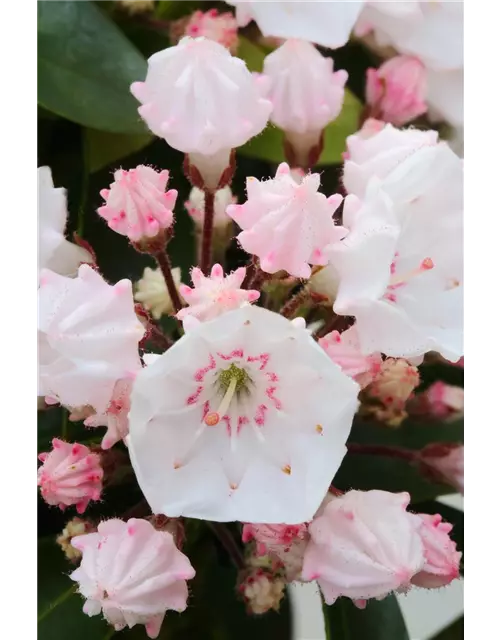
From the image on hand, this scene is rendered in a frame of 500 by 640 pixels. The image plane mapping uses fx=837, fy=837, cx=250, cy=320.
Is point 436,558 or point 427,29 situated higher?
point 427,29

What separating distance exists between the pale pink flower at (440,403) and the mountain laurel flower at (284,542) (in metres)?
0.32

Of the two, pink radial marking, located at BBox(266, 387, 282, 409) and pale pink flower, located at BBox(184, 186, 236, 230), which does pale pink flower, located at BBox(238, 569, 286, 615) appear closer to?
pink radial marking, located at BBox(266, 387, 282, 409)

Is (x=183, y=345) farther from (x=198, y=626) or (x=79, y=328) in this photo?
(x=198, y=626)

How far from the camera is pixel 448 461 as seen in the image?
3.00 ft

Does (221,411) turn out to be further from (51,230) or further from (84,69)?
(84,69)

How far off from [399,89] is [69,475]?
60 cm

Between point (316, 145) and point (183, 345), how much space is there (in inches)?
16.8

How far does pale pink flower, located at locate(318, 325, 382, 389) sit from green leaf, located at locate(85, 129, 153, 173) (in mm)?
380

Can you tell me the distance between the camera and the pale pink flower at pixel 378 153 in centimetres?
80

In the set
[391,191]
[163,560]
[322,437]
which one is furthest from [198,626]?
[391,191]

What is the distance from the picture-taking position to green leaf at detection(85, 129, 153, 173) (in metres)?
0.96

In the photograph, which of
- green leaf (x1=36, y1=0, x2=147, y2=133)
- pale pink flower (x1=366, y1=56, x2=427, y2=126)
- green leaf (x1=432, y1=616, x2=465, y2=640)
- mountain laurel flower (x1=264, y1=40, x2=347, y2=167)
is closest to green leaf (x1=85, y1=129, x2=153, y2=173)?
green leaf (x1=36, y1=0, x2=147, y2=133)

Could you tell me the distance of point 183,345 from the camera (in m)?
0.59

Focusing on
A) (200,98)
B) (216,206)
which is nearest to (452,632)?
(216,206)
